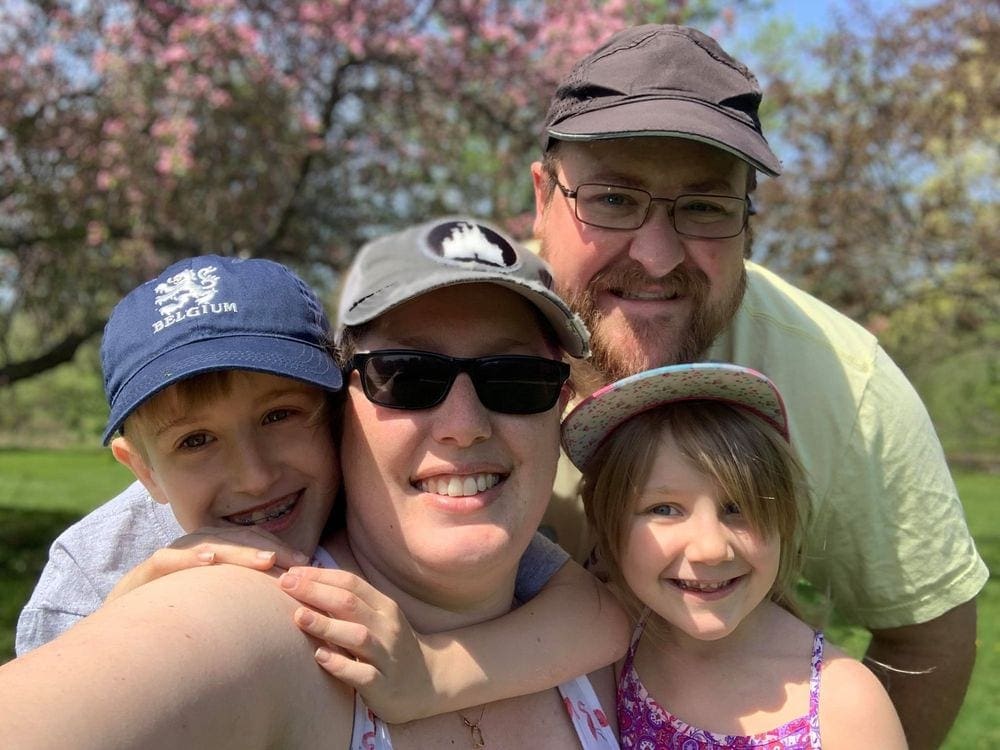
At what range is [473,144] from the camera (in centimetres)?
1109

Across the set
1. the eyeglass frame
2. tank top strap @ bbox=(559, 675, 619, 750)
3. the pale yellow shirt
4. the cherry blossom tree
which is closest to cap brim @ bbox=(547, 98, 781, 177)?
the eyeglass frame

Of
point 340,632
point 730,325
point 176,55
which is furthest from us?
point 176,55

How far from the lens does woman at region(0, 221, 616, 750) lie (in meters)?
1.52

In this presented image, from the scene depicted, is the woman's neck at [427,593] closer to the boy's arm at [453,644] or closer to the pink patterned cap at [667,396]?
the boy's arm at [453,644]

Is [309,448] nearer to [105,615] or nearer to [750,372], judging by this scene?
[105,615]

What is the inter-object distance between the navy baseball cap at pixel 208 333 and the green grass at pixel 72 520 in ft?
6.68

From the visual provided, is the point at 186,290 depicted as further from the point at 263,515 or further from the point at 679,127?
the point at 679,127

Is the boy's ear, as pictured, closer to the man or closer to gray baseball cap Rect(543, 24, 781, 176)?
the man

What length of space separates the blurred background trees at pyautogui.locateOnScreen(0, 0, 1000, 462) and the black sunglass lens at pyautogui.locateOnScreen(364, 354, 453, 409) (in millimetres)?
6044

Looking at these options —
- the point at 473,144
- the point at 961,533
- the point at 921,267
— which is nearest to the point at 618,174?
the point at 961,533

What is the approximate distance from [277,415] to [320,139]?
7.03m

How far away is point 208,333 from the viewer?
1808 millimetres

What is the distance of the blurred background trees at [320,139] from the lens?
782 centimetres

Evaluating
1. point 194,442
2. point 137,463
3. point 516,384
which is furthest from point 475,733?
point 137,463
